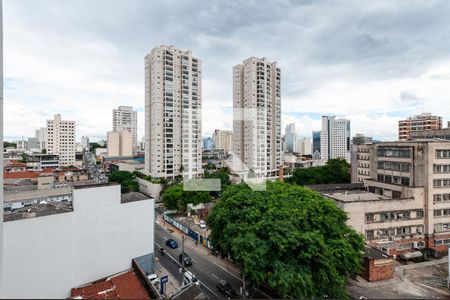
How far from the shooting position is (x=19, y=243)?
3744 millimetres

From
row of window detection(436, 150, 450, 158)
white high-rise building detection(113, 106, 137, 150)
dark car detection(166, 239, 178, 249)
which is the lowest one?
dark car detection(166, 239, 178, 249)

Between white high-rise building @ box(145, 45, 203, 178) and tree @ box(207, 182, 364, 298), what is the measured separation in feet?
63.2

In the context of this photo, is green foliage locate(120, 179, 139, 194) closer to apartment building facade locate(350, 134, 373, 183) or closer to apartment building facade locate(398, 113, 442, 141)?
apartment building facade locate(350, 134, 373, 183)

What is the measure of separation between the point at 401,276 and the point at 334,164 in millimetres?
16536

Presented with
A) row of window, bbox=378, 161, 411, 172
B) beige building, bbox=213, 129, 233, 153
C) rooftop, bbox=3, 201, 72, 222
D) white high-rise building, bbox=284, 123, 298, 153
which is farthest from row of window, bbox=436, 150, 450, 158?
white high-rise building, bbox=284, 123, 298, 153

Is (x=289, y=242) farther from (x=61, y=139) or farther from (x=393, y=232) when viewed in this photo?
(x=61, y=139)

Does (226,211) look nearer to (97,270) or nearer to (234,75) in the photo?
(97,270)

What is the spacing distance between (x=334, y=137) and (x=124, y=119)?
54.6m

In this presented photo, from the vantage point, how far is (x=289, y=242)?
701 centimetres

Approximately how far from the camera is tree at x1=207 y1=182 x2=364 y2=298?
22.4ft

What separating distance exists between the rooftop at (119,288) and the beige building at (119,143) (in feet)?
160

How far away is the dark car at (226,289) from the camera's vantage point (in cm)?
912

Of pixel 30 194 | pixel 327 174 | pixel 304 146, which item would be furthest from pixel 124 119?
pixel 327 174

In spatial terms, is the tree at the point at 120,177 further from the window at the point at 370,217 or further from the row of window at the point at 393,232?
the row of window at the point at 393,232
